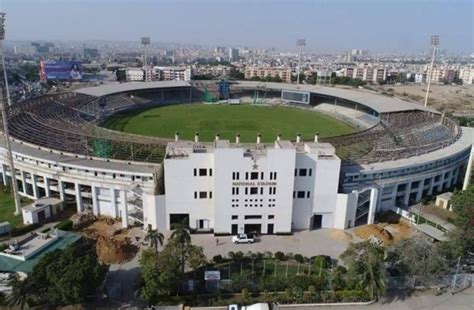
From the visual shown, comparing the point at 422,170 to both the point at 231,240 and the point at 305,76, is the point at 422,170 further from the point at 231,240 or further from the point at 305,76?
the point at 305,76

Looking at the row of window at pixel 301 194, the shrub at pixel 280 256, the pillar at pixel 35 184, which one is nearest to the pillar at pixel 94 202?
the pillar at pixel 35 184

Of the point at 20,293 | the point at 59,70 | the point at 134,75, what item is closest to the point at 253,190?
the point at 20,293

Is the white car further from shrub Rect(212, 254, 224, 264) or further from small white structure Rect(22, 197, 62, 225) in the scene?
small white structure Rect(22, 197, 62, 225)

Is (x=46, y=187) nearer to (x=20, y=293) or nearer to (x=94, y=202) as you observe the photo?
(x=94, y=202)

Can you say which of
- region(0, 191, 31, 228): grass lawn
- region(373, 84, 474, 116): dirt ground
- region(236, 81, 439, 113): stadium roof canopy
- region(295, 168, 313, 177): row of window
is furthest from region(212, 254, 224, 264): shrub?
region(373, 84, 474, 116): dirt ground

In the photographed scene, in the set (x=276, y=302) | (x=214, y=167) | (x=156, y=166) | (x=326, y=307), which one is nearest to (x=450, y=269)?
(x=326, y=307)

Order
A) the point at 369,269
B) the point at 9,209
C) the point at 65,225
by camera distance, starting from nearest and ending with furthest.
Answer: the point at 369,269 < the point at 65,225 < the point at 9,209

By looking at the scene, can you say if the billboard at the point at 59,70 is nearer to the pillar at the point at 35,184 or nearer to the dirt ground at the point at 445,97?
the pillar at the point at 35,184
